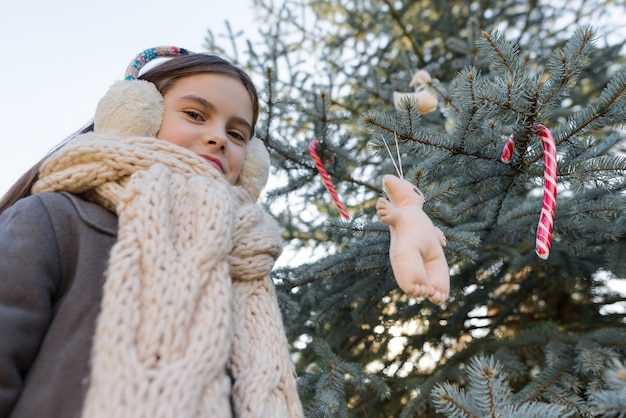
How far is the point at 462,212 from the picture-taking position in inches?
70.7

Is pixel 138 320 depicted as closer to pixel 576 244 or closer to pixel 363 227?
pixel 363 227

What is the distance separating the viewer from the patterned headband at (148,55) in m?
1.50

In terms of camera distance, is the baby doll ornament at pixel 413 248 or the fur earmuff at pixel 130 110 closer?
the baby doll ornament at pixel 413 248

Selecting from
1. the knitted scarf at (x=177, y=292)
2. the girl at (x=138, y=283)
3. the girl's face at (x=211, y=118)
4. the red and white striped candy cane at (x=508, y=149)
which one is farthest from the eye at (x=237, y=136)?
the red and white striped candy cane at (x=508, y=149)

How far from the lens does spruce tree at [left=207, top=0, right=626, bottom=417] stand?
1423 millimetres

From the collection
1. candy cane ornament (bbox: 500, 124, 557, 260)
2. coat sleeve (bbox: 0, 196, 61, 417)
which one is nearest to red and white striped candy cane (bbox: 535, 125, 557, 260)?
candy cane ornament (bbox: 500, 124, 557, 260)

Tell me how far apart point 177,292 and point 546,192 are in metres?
0.94

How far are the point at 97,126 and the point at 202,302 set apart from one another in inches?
24.4

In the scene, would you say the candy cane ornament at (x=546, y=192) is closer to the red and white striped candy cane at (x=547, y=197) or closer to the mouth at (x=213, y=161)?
the red and white striped candy cane at (x=547, y=197)

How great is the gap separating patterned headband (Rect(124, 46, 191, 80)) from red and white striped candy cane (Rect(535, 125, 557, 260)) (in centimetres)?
107

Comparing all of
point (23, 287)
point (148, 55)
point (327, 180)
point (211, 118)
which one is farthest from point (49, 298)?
point (327, 180)

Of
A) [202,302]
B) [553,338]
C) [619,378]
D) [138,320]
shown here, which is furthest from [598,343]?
[138,320]

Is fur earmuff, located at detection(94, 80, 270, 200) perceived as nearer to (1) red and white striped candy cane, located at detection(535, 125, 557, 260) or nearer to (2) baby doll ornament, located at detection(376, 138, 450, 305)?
(2) baby doll ornament, located at detection(376, 138, 450, 305)

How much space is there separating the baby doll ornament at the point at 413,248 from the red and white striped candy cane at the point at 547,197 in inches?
10.5
